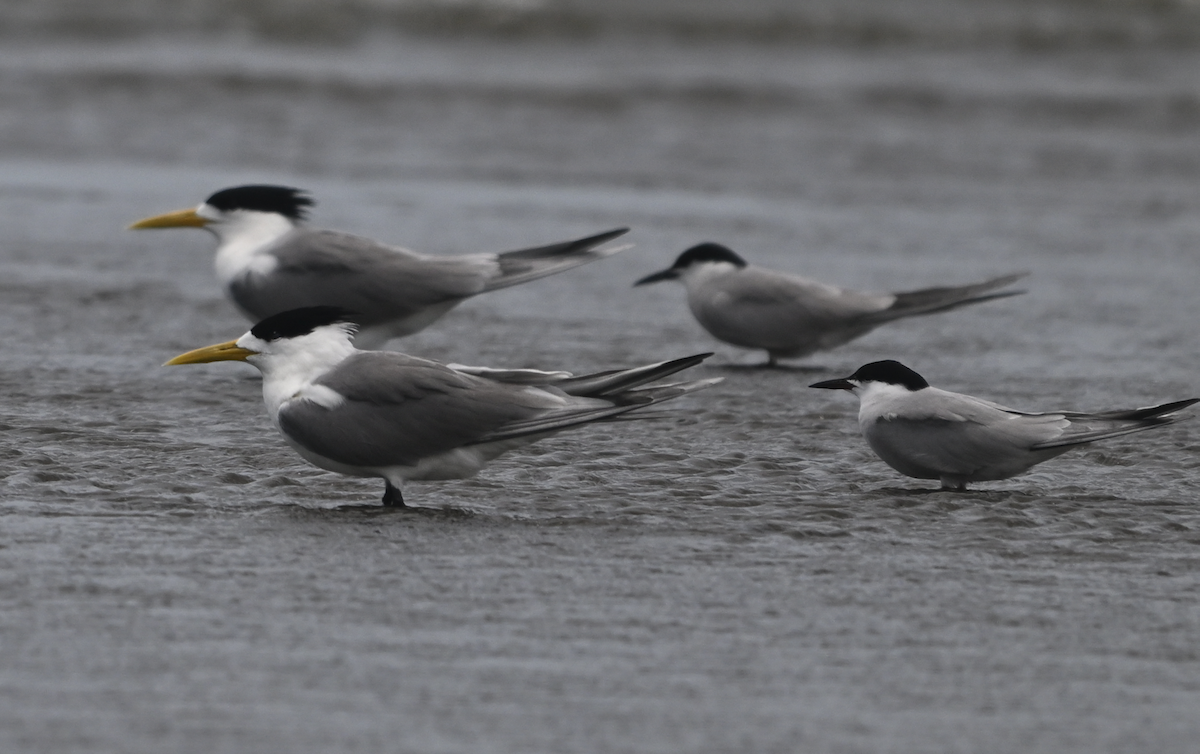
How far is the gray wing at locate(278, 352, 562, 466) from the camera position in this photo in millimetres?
5691

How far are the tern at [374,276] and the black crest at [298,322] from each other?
2.12 metres

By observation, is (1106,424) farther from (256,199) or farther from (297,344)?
(256,199)

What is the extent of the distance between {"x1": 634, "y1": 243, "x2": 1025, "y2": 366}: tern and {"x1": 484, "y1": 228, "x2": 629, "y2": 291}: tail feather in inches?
29.4

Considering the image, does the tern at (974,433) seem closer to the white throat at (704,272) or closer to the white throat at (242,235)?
the white throat at (704,272)

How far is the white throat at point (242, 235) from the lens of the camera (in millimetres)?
8484

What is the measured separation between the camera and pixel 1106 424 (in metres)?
6.11

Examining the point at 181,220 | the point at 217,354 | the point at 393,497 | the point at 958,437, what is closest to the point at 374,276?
the point at 181,220

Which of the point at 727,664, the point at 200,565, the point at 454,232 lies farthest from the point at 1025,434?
the point at 454,232

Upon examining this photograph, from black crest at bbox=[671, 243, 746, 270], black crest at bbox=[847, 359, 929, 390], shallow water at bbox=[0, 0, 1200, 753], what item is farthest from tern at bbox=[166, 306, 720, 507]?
black crest at bbox=[671, 243, 746, 270]

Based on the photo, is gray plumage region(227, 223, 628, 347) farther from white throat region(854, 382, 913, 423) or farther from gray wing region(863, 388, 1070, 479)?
gray wing region(863, 388, 1070, 479)

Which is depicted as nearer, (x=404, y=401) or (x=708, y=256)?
(x=404, y=401)

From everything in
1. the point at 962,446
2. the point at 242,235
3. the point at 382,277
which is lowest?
the point at 962,446

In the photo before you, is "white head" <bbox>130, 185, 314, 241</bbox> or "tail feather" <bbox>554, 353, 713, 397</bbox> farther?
"white head" <bbox>130, 185, 314, 241</bbox>

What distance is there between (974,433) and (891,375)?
479mm
